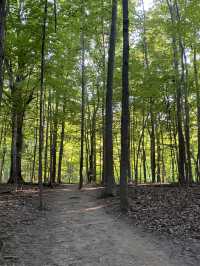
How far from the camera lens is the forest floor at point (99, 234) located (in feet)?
18.6

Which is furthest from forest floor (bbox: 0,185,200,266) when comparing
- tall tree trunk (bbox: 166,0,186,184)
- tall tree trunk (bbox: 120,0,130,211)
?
tall tree trunk (bbox: 166,0,186,184)

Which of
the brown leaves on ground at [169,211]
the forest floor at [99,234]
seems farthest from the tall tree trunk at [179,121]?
the forest floor at [99,234]

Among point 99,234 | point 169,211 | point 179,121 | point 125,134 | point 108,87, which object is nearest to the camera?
point 99,234

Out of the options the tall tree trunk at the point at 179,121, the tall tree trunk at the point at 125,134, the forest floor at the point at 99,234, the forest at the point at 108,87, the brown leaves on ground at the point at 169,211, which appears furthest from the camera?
the tall tree trunk at the point at 179,121

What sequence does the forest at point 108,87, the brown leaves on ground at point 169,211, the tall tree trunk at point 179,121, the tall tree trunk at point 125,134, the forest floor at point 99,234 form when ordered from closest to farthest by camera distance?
the forest floor at point 99,234, the brown leaves on ground at point 169,211, the forest at point 108,87, the tall tree trunk at point 125,134, the tall tree trunk at point 179,121

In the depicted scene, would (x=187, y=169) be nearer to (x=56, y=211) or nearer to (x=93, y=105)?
(x=56, y=211)

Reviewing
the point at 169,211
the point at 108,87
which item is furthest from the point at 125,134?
the point at 108,87

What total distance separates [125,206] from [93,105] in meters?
17.0

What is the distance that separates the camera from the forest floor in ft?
18.6

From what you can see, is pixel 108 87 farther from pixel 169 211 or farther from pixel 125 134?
pixel 169 211

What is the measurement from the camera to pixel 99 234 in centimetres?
745

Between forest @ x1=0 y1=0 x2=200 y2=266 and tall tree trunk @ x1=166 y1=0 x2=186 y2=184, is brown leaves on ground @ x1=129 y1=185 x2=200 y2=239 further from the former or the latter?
tall tree trunk @ x1=166 y1=0 x2=186 y2=184

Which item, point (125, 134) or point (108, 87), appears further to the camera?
point (108, 87)

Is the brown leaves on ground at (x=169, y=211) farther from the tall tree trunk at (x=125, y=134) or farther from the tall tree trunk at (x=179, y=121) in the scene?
the tall tree trunk at (x=179, y=121)
